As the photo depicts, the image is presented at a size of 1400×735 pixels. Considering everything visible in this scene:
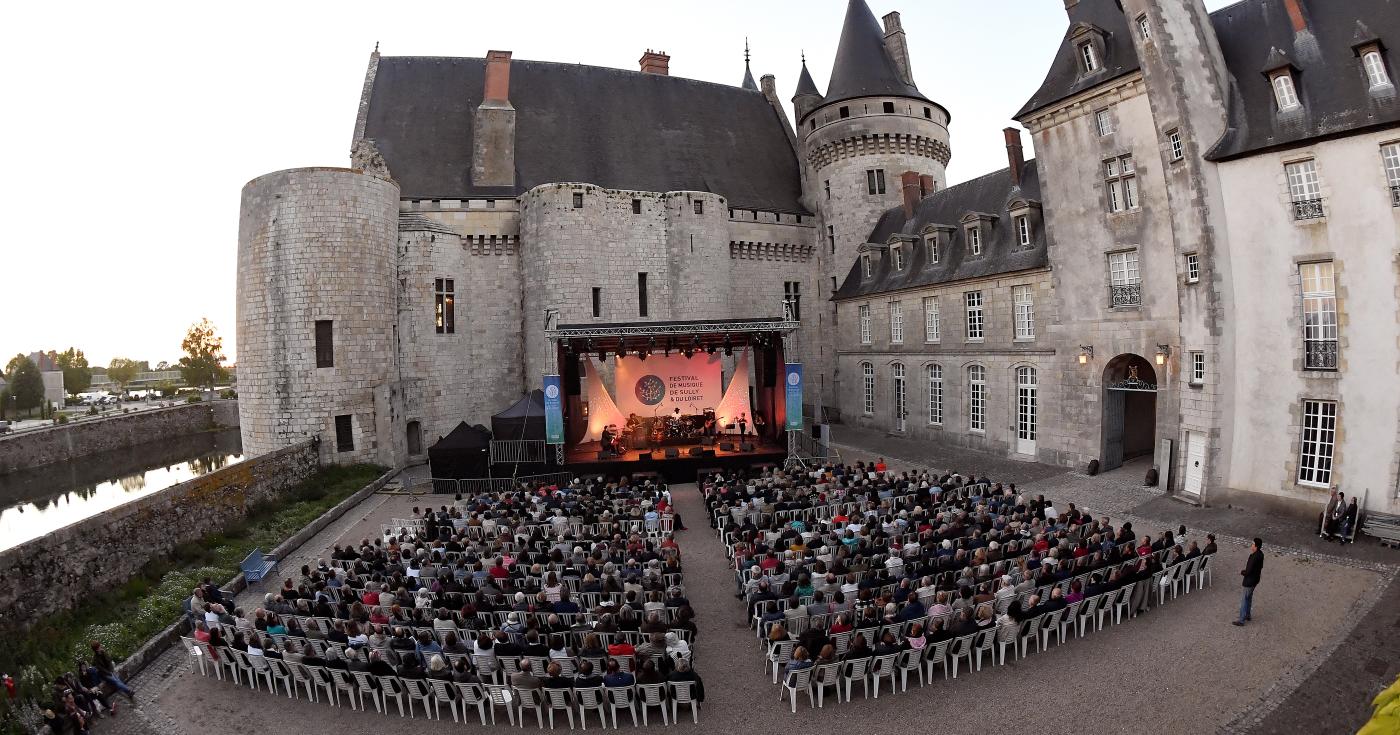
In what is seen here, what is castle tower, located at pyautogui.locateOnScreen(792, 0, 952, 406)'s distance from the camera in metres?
28.4

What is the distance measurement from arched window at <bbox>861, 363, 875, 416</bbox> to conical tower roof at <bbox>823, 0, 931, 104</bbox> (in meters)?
11.6

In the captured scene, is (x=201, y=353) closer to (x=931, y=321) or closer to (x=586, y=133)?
(x=586, y=133)

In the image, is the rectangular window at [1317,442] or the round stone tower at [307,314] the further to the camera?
the round stone tower at [307,314]

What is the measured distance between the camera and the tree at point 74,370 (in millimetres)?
66312

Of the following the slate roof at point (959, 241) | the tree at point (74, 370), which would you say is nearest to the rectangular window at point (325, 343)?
the slate roof at point (959, 241)

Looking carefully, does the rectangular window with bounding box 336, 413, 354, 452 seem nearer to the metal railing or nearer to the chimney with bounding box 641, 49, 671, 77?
the metal railing

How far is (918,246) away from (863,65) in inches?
360

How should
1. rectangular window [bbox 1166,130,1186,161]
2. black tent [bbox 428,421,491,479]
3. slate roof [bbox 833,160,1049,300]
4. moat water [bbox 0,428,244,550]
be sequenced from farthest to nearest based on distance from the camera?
moat water [bbox 0,428,244,550], slate roof [bbox 833,160,1049,300], black tent [bbox 428,421,491,479], rectangular window [bbox 1166,130,1186,161]

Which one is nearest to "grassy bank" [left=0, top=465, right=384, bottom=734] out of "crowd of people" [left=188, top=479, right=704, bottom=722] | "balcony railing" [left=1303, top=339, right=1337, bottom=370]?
"crowd of people" [left=188, top=479, right=704, bottom=722]

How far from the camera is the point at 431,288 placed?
2452cm

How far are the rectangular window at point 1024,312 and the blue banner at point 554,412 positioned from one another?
13.8 meters

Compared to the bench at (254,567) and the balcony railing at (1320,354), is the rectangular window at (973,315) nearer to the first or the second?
the balcony railing at (1320,354)

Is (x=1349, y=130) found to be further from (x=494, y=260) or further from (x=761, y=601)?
(x=494, y=260)

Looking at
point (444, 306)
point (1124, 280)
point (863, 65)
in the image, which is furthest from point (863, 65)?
point (444, 306)
